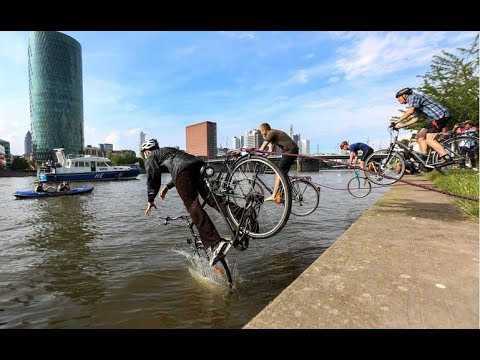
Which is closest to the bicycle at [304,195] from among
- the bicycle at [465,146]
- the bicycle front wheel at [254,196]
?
the bicycle at [465,146]

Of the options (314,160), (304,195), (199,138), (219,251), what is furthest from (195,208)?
(199,138)

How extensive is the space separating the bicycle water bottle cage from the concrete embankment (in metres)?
2.29

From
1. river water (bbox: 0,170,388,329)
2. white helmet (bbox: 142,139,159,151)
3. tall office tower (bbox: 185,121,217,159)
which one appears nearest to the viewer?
river water (bbox: 0,170,388,329)

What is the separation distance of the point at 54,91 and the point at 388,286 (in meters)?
163

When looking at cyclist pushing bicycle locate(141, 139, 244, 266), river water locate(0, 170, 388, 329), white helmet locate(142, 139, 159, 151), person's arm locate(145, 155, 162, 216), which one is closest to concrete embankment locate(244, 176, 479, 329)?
cyclist pushing bicycle locate(141, 139, 244, 266)

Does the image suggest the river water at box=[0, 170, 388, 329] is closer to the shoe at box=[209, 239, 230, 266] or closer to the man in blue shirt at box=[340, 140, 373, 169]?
the shoe at box=[209, 239, 230, 266]

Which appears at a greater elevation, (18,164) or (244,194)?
(18,164)

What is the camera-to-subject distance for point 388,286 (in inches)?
125

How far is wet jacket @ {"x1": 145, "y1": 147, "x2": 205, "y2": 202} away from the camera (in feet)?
16.9

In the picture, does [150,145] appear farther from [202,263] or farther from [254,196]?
[202,263]

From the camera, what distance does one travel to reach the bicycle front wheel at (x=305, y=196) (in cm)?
1047
